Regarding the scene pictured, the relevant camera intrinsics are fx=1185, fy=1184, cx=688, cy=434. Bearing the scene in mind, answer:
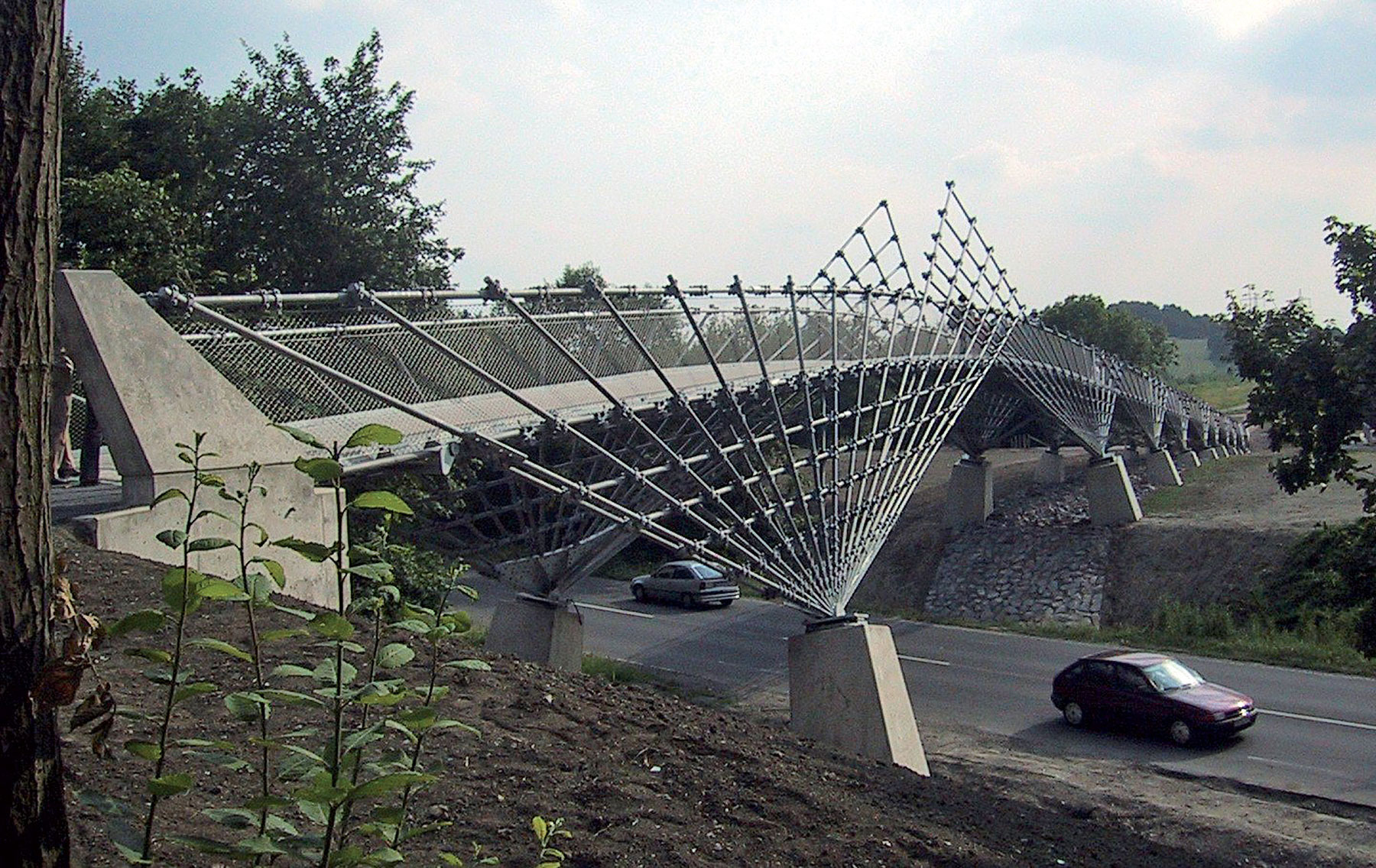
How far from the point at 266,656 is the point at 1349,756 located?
1679cm

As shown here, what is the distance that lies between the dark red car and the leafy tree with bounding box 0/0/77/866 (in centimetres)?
1834

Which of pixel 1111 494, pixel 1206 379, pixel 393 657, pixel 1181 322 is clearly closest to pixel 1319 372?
pixel 393 657

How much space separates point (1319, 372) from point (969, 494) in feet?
104

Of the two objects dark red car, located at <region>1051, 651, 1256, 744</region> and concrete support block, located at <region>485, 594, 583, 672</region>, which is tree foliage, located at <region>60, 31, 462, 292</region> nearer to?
concrete support block, located at <region>485, 594, 583, 672</region>

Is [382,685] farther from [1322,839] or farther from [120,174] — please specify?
[120,174]

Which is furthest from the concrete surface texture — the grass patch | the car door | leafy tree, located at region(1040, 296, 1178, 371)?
leafy tree, located at region(1040, 296, 1178, 371)

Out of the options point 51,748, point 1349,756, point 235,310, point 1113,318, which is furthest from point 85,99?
point 1113,318

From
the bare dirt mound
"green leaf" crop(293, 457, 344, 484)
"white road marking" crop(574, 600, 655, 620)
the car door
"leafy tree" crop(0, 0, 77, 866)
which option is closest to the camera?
"leafy tree" crop(0, 0, 77, 866)

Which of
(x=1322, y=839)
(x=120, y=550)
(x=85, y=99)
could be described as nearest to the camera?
(x=120, y=550)

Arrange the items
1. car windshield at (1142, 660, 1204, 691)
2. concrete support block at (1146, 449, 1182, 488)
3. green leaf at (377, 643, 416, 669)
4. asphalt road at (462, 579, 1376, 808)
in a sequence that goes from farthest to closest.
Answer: concrete support block at (1146, 449, 1182, 488) < car windshield at (1142, 660, 1204, 691) < asphalt road at (462, 579, 1376, 808) < green leaf at (377, 643, 416, 669)

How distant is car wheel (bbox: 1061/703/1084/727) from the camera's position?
1958cm

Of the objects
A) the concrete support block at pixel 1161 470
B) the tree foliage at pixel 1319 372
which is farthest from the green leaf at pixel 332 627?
the concrete support block at pixel 1161 470

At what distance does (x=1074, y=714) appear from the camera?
19.7m

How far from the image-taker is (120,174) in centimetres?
1759
